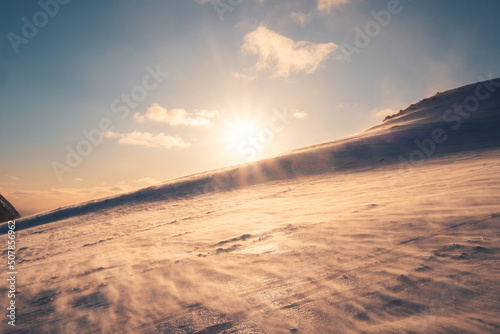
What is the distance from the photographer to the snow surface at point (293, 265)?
7.54ft

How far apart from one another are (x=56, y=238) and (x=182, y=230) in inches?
157

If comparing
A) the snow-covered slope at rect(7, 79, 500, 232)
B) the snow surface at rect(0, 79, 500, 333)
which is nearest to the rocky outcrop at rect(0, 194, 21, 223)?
the snow-covered slope at rect(7, 79, 500, 232)

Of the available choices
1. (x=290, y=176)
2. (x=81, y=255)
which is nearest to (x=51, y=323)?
(x=81, y=255)

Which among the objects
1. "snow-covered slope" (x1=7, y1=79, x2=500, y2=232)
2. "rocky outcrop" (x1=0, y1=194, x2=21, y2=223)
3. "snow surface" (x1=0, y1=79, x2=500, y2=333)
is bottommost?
"snow surface" (x1=0, y1=79, x2=500, y2=333)

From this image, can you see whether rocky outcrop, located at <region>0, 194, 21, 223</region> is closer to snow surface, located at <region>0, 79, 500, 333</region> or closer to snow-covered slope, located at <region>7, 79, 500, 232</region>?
snow-covered slope, located at <region>7, 79, 500, 232</region>

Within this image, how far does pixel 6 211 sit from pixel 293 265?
21.1 m

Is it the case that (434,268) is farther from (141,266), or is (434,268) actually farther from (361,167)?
(361,167)

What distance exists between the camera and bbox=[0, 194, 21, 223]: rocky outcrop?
54.1 feet

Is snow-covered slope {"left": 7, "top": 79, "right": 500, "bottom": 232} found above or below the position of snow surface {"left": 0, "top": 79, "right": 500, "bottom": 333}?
above

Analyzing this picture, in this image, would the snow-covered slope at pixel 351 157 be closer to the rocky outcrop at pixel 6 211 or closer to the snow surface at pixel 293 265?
the snow surface at pixel 293 265

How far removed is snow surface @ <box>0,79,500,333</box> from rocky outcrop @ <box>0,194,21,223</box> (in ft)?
39.4

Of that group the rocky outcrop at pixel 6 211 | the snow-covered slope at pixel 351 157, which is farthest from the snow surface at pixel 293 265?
the rocky outcrop at pixel 6 211

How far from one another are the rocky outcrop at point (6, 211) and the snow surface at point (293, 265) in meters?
12.0

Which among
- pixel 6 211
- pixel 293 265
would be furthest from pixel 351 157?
pixel 6 211
